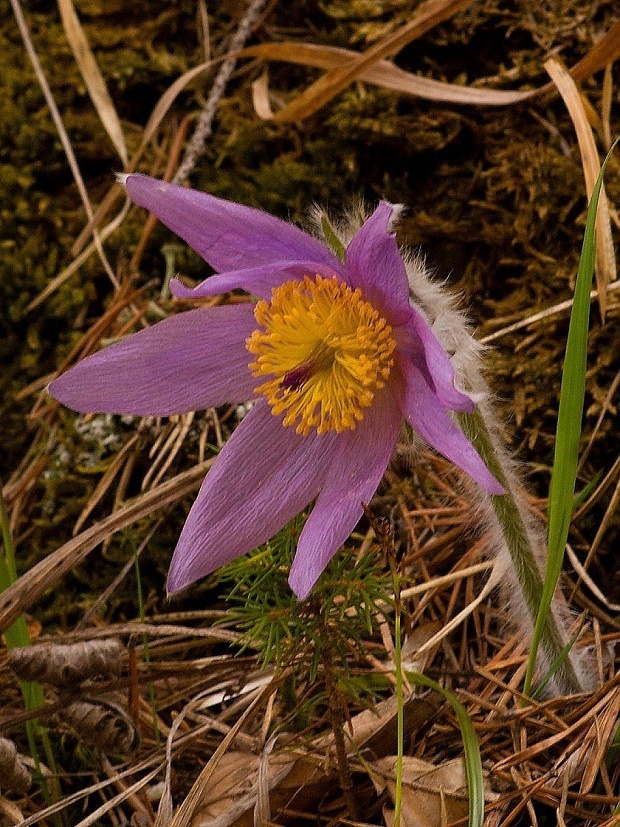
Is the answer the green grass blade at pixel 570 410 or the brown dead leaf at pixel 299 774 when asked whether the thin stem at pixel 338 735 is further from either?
the green grass blade at pixel 570 410

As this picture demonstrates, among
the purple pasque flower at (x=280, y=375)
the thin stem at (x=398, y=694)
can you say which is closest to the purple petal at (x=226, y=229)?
the purple pasque flower at (x=280, y=375)

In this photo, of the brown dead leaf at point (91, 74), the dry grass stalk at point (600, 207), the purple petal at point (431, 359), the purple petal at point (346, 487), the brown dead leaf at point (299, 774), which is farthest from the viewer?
the brown dead leaf at point (91, 74)

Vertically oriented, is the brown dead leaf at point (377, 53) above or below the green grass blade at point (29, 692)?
above

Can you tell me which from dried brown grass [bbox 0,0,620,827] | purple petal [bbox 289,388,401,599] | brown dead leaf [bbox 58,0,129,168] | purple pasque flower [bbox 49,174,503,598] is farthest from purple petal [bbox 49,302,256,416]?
brown dead leaf [bbox 58,0,129,168]

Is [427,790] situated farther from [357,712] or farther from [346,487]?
[346,487]

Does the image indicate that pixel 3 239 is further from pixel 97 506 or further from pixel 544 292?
pixel 544 292

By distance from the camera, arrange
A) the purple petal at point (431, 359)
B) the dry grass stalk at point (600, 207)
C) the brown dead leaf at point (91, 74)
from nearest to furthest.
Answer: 1. the purple petal at point (431, 359)
2. the dry grass stalk at point (600, 207)
3. the brown dead leaf at point (91, 74)

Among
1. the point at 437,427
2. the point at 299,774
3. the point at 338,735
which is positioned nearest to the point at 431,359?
the point at 437,427

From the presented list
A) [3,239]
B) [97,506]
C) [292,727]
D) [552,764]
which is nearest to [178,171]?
[3,239]

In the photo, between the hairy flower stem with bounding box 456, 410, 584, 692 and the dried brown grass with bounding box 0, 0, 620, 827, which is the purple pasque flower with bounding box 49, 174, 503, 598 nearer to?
the hairy flower stem with bounding box 456, 410, 584, 692
